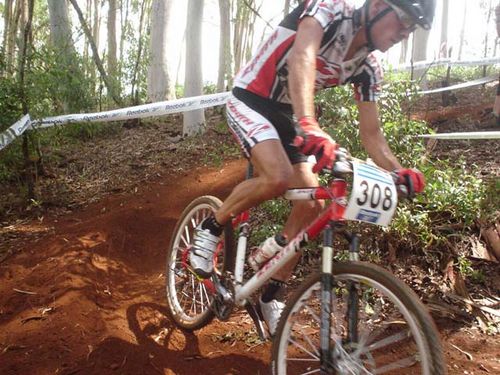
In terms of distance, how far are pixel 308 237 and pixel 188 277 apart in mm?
1526

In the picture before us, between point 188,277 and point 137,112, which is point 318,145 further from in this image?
point 137,112

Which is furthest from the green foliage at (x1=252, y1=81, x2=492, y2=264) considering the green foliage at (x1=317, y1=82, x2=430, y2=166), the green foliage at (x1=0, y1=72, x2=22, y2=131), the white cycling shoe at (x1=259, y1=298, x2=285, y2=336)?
the green foliage at (x1=0, y1=72, x2=22, y2=131)

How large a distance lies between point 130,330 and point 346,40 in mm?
2412

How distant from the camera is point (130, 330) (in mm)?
3211

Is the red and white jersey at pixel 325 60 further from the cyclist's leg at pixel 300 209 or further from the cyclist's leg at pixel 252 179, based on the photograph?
the cyclist's leg at pixel 300 209

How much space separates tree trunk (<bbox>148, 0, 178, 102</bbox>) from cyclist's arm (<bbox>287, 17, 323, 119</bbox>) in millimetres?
8188

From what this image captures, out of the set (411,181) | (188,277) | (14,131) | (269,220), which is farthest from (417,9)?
(14,131)

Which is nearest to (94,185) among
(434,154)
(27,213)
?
(27,213)

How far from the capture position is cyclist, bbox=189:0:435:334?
86.7 inches

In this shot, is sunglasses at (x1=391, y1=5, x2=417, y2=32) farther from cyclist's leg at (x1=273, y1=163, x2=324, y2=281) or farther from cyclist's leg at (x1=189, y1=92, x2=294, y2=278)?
cyclist's leg at (x1=273, y1=163, x2=324, y2=281)

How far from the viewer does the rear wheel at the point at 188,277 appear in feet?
10.5

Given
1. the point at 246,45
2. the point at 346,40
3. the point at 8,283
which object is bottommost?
the point at 8,283

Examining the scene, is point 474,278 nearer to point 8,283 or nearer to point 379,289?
point 379,289

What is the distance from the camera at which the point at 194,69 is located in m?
7.77
